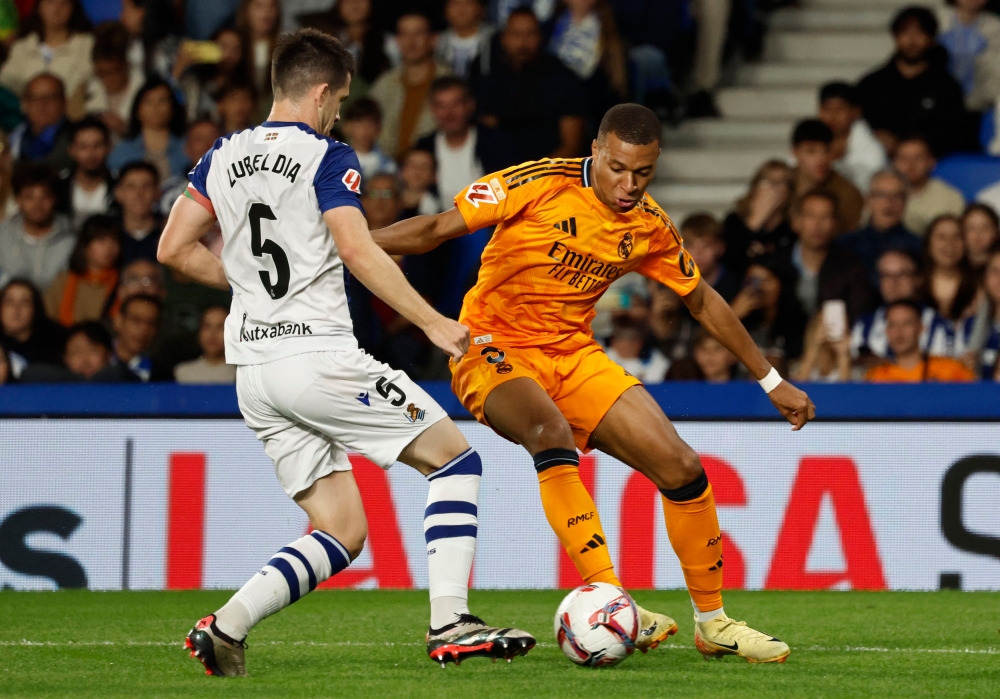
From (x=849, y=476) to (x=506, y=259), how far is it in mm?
3201

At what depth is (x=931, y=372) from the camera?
8.63 metres

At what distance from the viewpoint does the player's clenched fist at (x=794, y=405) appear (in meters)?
5.58

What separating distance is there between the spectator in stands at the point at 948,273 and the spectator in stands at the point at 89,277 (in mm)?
5178

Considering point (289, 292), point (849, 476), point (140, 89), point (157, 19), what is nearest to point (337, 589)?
point (849, 476)

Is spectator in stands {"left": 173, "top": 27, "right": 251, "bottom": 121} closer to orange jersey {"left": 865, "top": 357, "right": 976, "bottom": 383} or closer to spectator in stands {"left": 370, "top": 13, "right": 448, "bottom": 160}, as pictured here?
spectator in stands {"left": 370, "top": 13, "right": 448, "bottom": 160}

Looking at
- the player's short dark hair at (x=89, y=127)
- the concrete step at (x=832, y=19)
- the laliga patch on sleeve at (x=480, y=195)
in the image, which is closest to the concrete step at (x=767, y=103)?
the concrete step at (x=832, y=19)

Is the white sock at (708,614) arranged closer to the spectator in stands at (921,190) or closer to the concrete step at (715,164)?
the spectator in stands at (921,190)

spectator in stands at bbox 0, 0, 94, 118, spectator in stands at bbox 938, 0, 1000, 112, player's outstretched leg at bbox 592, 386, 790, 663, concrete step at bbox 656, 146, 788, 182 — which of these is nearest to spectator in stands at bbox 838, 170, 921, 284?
spectator in stands at bbox 938, 0, 1000, 112

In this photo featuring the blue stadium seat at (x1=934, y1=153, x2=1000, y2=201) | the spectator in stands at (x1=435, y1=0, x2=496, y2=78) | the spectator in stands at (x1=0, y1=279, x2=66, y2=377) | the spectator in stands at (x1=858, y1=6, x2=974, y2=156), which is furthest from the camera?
the spectator in stands at (x1=435, y1=0, x2=496, y2=78)

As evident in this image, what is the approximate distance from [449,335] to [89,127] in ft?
23.9

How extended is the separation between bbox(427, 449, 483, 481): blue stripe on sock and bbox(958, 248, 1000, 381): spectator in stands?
16.1 feet

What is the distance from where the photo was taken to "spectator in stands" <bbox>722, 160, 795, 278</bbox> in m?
9.52

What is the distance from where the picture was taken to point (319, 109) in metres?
4.69

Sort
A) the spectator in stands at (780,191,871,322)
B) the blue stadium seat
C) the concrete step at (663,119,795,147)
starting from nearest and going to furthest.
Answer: the spectator in stands at (780,191,871,322) < the blue stadium seat < the concrete step at (663,119,795,147)
